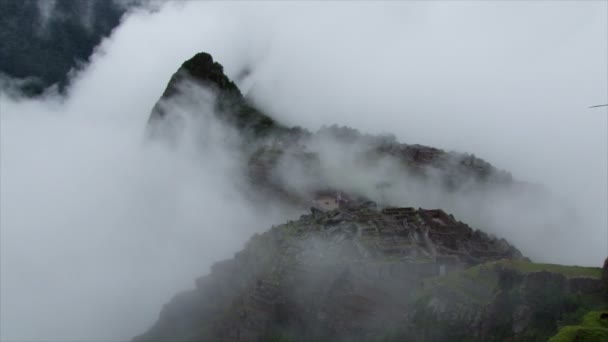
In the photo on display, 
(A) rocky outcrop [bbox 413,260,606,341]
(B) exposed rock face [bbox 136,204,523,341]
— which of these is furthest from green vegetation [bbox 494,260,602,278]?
(B) exposed rock face [bbox 136,204,523,341]

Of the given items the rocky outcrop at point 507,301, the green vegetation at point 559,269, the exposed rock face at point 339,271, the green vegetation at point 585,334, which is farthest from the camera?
the exposed rock face at point 339,271

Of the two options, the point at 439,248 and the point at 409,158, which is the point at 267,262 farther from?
the point at 409,158

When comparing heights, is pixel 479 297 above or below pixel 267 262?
below

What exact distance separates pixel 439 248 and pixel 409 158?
65280mm

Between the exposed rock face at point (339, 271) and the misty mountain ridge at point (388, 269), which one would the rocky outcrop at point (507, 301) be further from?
the exposed rock face at point (339, 271)

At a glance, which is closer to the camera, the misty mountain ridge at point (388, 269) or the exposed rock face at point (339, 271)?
the misty mountain ridge at point (388, 269)

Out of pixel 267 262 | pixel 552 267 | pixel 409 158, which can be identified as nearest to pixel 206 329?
pixel 267 262

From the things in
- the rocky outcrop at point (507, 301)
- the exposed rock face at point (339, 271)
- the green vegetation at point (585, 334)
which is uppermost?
the exposed rock face at point (339, 271)

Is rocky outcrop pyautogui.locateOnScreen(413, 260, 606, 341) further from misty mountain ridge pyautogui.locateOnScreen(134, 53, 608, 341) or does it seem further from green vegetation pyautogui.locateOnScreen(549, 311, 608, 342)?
green vegetation pyautogui.locateOnScreen(549, 311, 608, 342)

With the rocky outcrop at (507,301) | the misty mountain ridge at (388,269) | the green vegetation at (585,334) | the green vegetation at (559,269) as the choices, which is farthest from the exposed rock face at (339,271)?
the green vegetation at (585,334)

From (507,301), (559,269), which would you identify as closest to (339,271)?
(507,301)

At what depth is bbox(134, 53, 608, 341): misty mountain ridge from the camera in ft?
208

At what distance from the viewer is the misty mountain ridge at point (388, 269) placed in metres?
63.4

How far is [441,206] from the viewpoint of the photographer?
152 meters
